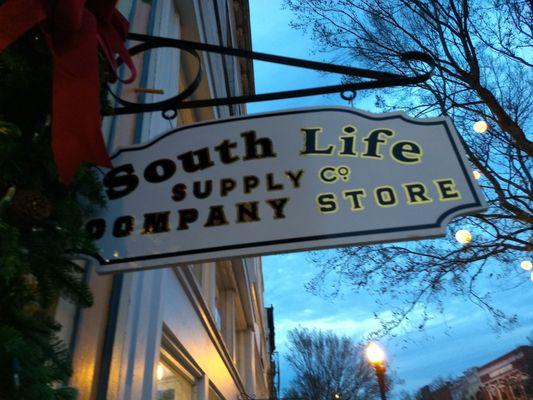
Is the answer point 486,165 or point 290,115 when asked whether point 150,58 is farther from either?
point 486,165

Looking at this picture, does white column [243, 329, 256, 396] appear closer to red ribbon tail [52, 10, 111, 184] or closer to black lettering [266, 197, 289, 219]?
black lettering [266, 197, 289, 219]

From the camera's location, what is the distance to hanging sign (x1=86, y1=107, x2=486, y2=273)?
61.8 inches

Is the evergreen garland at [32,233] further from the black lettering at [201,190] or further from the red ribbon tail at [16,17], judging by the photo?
the black lettering at [201,190]

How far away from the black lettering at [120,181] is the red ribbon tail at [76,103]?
362mm

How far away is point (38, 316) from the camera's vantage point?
1182mm

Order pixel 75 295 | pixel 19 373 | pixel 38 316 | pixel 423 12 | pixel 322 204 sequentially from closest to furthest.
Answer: pixel 19 373 < pixel 38 316 < pixel 75 295 < pixel 322 204 < pixel 423 12

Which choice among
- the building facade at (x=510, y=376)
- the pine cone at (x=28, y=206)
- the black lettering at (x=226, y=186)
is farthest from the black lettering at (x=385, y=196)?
the building facade at (x=510, y=376)

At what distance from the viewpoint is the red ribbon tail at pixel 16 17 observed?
119 centimetres

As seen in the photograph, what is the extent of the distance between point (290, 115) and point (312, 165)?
317mm

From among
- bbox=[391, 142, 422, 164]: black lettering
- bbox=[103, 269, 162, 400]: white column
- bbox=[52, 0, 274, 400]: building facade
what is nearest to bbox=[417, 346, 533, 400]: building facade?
bbox=[52, 0, 274, 400]: building facade

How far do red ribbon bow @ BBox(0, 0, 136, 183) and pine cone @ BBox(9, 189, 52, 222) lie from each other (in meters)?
0.09

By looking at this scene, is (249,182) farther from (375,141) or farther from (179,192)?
(375,141)

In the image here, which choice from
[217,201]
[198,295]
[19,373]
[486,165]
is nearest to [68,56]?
[217,201]

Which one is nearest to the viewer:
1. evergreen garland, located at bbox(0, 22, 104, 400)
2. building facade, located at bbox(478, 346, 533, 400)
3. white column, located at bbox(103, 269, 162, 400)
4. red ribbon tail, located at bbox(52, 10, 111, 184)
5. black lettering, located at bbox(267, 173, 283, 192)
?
evergreen garland, located at bbox(0, 22, 104, 400)
